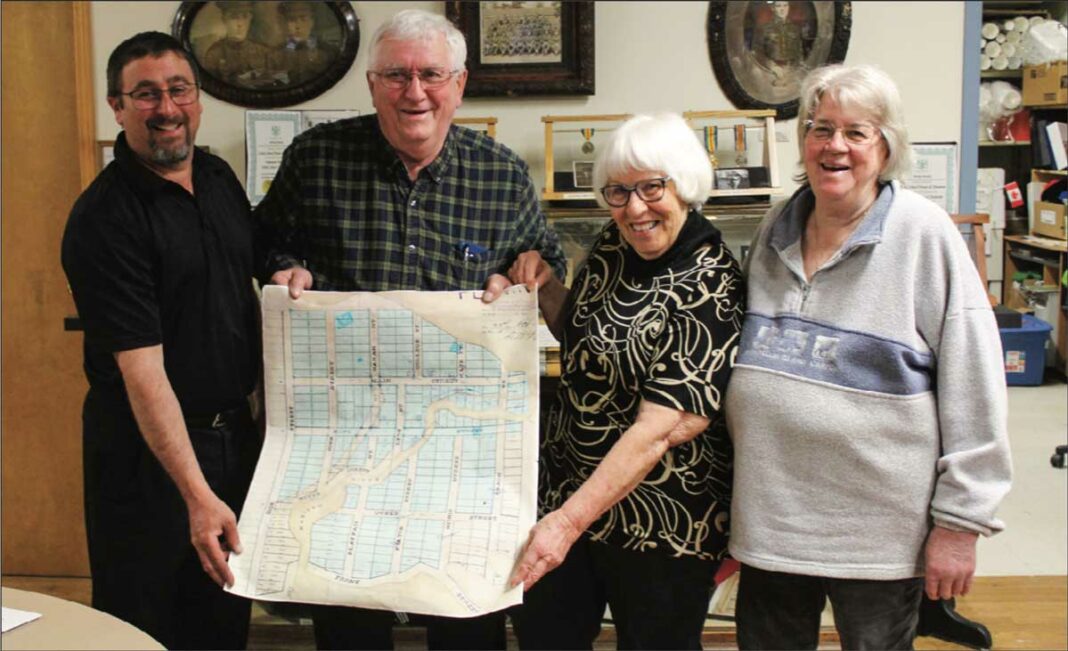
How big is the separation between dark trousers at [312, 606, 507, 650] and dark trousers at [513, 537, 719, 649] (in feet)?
0.23

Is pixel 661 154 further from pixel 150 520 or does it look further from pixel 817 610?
pixel 150 520

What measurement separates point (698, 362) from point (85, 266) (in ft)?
3.50

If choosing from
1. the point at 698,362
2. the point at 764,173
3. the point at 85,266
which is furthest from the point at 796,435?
the point at 764,173

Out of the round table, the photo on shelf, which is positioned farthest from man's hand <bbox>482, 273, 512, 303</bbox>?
the photo on shelf

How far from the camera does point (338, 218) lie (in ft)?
5.21

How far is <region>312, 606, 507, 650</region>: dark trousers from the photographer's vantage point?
5.35 feet

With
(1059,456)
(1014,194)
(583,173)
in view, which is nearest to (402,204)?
(583,173)

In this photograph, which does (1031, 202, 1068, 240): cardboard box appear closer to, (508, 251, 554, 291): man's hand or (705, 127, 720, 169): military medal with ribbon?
(705, 127, 720, 169): military medal with ribbon

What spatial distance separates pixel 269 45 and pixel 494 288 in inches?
69.2

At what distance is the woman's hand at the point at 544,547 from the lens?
56.9 inches

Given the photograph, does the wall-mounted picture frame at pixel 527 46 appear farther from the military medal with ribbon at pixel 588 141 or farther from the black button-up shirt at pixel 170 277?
the black button-up shirt at pixel 170 277

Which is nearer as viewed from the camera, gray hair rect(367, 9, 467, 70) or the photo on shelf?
gray hair rect(367, 9, 467, 70)

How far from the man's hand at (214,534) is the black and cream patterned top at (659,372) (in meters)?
0.58

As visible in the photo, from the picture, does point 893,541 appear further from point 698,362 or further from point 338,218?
point 338,218
